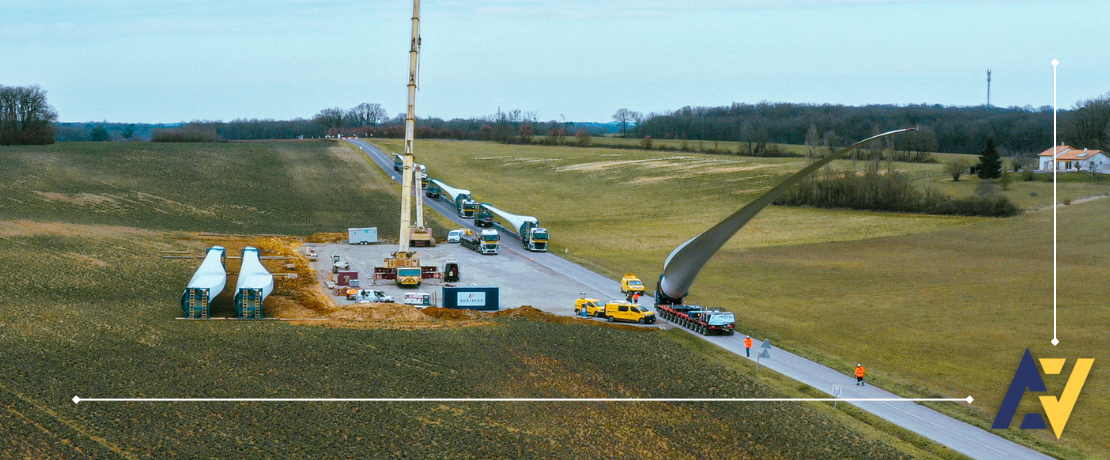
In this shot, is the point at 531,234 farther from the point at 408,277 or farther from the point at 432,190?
the point at 432,190

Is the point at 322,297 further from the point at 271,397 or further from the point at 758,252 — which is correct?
the point at 758,252

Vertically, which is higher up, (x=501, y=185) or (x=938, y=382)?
(x=501, y=185)

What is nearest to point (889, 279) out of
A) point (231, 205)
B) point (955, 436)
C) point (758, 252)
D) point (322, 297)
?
point (758, 252)

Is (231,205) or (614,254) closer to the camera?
(614,254)

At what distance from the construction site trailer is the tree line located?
293 feet

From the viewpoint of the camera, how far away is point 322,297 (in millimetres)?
56094

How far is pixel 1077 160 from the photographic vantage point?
126562 mm

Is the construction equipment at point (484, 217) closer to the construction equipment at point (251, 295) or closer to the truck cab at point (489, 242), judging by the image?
the truck cab at point (489, 242)

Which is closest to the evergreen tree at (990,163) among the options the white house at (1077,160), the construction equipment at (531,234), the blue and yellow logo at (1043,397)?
the white house at (1077,160)

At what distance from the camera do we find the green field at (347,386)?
96.7 feet

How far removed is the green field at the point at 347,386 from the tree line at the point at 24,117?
95849 millimetres

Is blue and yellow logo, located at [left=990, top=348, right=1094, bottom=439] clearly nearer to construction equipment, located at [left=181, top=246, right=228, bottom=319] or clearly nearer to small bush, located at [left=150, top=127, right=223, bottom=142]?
construction equipment, located at [left=181, top=246, right=228, bottom=319]

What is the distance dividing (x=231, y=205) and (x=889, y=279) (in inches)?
2729

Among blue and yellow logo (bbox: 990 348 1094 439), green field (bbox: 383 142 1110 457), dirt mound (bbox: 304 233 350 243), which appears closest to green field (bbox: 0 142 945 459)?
blue and yellow logo (bbox: 990 348 1094 439)
